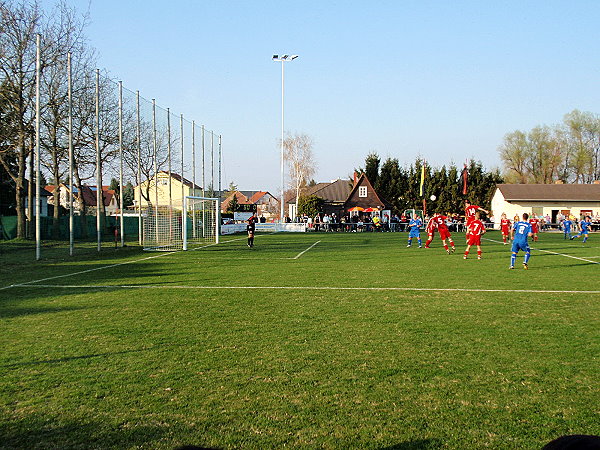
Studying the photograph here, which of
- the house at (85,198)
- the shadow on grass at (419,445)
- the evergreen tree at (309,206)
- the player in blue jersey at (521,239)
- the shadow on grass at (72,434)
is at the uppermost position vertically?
the house at (85,198)

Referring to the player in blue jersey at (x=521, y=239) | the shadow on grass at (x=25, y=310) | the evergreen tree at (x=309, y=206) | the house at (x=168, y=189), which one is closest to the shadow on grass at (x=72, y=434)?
the shadow on grass at (x=25, y=310)

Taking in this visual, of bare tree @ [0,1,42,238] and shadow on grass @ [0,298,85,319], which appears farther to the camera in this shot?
bare tree @ [0,1,42,238]

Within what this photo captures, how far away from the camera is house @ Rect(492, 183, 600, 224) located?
67375 mm

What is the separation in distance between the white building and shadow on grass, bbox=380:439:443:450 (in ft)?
222

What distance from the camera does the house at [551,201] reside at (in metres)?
67.4

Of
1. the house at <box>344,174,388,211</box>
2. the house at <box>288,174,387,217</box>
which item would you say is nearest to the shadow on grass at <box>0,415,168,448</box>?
the house at <box>288,174,387,217</box>

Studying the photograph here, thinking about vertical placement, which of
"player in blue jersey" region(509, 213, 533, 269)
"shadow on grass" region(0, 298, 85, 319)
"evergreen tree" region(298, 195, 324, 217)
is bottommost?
"shadow on grass" region(0, 298, 85, 319)

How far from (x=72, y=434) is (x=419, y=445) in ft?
8.98

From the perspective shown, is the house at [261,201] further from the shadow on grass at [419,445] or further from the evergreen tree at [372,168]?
the shadow on grass at [419,445]

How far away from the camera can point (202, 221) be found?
3678cm

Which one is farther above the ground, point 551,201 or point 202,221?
point 551,201

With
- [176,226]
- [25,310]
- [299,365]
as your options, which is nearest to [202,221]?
[176,226]

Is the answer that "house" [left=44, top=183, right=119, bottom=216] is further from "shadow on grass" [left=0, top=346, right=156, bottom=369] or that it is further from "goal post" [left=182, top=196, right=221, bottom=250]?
"shadow on grass" [left=0, top=346, right=156, bottom=369]

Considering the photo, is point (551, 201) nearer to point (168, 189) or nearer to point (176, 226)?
point (168, 189)
